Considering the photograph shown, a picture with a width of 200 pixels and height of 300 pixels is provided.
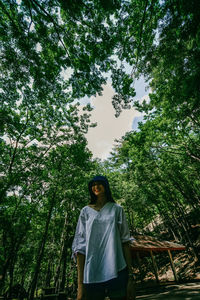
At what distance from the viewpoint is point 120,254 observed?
5.00ft

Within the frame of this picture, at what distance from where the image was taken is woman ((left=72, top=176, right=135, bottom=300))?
138 centimetres

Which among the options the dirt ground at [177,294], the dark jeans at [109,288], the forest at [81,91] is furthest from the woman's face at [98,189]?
the dirt ground at [177,294]

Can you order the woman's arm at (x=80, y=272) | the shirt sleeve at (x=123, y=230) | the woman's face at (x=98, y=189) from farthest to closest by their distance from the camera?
the woman's face at (x=98, y=189) < the shirt sleeve at (x=123, y=230) < the woman's arm at (x=80, y=272)

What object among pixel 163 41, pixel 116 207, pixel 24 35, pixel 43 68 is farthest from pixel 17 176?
pixel 163 41

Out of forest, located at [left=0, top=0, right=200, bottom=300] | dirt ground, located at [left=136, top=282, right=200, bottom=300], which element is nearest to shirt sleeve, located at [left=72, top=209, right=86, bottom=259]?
forest, located at [left=0, top=0, right=200, bottom=300]

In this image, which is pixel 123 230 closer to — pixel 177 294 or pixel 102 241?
pixel 102 241

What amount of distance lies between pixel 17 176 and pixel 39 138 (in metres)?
3.88

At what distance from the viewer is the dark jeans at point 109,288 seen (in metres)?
1.36

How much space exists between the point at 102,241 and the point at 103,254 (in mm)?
116

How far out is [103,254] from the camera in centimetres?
155

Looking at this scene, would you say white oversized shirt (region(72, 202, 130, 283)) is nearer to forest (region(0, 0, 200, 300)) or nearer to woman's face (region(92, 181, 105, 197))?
woman's face (region(92, 181, 105, 197))

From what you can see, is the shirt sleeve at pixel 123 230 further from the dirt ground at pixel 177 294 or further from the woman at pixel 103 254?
the dirt ground at pixel 177 294

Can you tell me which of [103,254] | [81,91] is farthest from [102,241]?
[81,91]

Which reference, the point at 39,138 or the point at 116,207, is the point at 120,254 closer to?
the point at 116,207
